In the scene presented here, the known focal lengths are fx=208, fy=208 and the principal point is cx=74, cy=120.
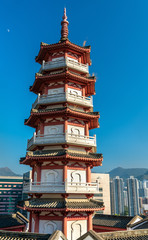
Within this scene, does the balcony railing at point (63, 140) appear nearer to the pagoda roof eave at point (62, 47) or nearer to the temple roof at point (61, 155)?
the temple roof at point (61, 155)

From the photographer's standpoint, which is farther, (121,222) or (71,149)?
(121,222)

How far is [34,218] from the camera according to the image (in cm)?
1916

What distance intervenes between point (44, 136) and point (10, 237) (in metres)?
9.85

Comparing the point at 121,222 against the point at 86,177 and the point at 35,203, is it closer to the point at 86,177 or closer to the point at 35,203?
the point at 86,177

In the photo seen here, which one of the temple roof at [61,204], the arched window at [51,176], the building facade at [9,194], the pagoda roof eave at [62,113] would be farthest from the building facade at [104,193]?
the arched window at [51,176]

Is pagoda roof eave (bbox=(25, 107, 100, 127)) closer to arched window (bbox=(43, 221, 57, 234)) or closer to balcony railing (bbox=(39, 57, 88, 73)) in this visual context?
balcony railing (bbox=(39, 57, 88, 73))

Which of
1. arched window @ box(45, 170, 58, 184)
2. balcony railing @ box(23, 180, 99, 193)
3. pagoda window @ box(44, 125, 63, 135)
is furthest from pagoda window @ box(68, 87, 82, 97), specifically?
balcony railing @ box(23, 180, 99, 193)

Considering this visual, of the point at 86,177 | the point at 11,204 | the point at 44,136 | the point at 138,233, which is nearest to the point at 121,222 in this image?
the point at 86,177

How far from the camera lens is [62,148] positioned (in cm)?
2080

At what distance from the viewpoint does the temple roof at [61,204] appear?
17.5 metres

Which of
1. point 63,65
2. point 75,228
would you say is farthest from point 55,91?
point 75,228

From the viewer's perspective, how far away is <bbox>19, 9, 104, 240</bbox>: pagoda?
1852 centimetres

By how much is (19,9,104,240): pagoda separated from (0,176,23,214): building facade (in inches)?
5147

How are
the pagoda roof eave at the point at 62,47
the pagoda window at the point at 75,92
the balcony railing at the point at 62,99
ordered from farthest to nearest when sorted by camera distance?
the pagoda roof eave at the point at 62,47, the pagoda window at the point at 75,92, the balcony railing at the point at 62,99
